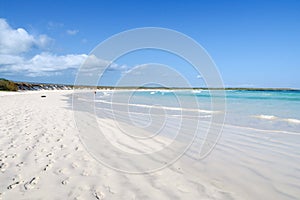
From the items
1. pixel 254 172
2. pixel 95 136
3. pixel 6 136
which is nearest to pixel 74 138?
pixel 95 136

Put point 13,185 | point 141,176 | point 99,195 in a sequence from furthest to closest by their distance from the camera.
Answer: point 141,176 < point 13,185 < point 99,195

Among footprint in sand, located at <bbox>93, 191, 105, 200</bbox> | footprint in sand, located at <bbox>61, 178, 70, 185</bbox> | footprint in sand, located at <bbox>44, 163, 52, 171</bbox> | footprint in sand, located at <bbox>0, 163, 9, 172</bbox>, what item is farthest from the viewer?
footprint in sand, located at <bbox>44, 163, 52, 171</bbox>

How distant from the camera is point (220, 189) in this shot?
3.80 metres

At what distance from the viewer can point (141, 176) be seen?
4.28m

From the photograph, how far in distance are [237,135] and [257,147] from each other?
174 cm

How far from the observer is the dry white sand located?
3562 mm

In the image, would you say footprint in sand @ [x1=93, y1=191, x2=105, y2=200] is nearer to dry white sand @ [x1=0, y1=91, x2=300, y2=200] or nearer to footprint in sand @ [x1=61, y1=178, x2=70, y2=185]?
dry white sand @ [x1=0, y1=91, x2=300, y2=200]

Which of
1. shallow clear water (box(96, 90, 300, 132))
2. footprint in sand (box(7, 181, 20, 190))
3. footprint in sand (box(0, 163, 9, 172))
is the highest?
footprint in sand (box(0, 163, 9, 172))

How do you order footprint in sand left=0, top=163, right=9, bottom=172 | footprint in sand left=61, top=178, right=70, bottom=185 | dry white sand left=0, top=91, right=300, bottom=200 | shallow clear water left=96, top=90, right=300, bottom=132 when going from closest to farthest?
1. dry white sand left=0, top=91, right=300, bottom=200
2. footprint in sand left=61, top=178, right=70, bottom=185
3. footprint in sand left=0, top=163, right=9, bottom=172
4. shallow clear water left=96, top=90, right=300, bottom=132

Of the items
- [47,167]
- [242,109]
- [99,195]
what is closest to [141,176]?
[99,195]

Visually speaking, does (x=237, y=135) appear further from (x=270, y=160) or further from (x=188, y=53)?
(x=188, y=53)

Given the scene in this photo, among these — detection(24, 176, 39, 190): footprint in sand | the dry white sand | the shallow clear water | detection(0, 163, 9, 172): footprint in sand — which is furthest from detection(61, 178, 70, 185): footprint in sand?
the shallow clear water

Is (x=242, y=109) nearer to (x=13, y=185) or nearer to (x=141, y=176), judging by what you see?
(x=141, y=176)

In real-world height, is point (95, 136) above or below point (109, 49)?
below
